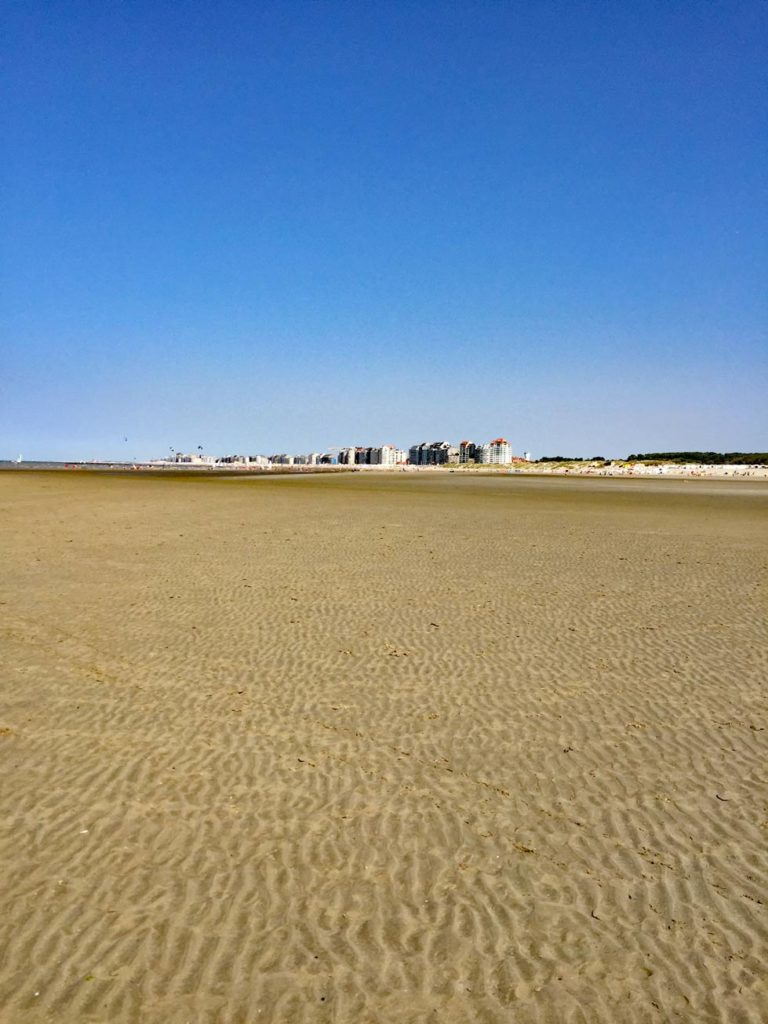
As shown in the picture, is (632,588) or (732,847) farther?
(632,588)

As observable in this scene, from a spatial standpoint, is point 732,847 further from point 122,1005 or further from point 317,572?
point 317,572

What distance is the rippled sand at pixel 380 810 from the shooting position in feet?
10.6

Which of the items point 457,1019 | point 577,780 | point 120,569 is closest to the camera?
point 457,1019

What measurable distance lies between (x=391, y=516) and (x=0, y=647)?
19.7 m

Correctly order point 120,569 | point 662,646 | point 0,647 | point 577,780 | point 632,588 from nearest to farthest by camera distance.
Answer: point 577,780, point 0,647, point 662,646, point 632,588, point 120,569

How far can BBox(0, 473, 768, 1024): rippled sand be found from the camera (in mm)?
3230

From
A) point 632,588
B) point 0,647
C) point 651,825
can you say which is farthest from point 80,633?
point 632,588

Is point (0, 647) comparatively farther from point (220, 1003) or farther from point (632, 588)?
point (632, 588)

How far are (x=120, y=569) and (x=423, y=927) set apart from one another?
12.2 meters

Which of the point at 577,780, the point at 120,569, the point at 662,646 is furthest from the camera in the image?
the point at 120,569

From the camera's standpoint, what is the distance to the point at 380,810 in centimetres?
474

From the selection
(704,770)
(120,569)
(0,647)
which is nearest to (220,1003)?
(704,770)

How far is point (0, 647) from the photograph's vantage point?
831 centimetres

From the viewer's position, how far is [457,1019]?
9.93 feet
